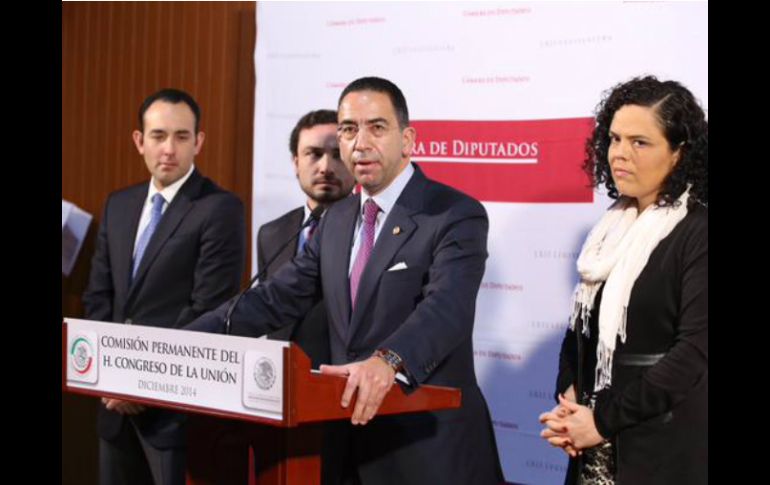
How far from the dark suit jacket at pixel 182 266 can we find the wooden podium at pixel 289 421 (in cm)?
125

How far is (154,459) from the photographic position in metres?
3.67

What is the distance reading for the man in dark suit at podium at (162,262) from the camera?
3705mm

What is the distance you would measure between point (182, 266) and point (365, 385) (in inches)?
68.9

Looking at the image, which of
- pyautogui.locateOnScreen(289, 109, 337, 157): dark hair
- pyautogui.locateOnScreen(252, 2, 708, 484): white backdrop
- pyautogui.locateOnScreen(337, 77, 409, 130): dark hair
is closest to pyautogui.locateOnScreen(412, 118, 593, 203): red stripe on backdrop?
pyautogui.locateOnScreen(252, 2, 708, 484): white backdrop

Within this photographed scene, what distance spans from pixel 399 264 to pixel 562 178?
125 centimetres

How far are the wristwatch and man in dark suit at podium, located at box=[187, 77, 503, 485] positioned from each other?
15 centimetres

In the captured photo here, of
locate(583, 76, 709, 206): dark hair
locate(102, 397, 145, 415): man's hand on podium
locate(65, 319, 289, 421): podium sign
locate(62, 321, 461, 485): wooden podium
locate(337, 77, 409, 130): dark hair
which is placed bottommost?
locate(102, 397, 145, 415): man's hand on podium

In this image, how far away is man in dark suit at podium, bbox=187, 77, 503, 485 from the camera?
2.70m

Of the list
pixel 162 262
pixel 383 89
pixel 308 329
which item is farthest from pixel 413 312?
pixel 162 262

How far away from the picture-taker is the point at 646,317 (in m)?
2.55

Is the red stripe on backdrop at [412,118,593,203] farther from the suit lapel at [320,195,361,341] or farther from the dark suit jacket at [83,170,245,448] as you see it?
the suit lapel at [320,195,361,341]

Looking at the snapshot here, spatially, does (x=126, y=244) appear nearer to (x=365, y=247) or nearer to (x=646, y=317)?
(x=365, y=247)

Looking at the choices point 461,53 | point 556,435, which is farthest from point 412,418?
point 461,53

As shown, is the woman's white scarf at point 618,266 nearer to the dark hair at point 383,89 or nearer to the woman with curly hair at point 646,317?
the woman with curly hair at point 646,317
